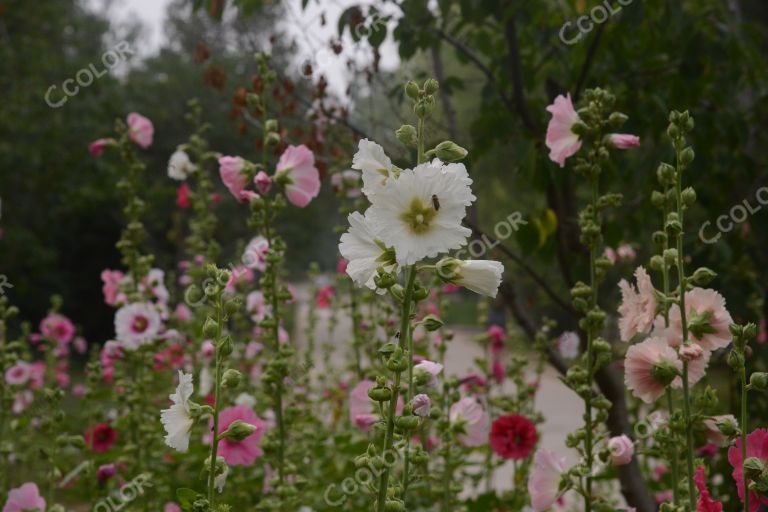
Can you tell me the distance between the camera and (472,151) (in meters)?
2.56

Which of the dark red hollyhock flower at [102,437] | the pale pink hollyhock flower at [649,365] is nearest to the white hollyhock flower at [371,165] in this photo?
the pale pink hollyhock flower at [649,365]

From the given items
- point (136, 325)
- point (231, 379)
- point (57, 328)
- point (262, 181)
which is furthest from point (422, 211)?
point (57, 328)

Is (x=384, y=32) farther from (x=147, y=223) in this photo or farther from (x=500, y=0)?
(x=147, y=223)

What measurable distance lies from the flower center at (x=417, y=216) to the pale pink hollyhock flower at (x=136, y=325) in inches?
60.0

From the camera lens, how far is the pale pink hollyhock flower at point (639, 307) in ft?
4.48

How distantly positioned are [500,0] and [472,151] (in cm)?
47

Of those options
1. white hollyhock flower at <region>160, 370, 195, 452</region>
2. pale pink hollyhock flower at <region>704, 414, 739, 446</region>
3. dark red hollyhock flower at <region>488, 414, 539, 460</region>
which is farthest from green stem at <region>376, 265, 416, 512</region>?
dark red hollyhock flower at <region>488, 414, 539, 460</region>

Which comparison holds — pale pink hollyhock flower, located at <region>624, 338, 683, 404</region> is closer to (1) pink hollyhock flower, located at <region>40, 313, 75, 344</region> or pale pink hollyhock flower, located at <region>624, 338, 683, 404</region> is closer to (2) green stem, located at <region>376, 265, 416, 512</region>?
(2) green stem, located at <region>376, 265, 416, 512</region>

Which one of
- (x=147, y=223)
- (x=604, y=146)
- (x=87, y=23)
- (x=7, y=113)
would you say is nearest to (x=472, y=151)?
(x=604, y=146)

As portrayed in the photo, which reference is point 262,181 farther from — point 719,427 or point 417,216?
point 719,427

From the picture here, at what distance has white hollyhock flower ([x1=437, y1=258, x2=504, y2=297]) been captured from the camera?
111cm

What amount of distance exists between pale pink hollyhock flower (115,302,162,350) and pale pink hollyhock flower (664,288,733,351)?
1.58 meters

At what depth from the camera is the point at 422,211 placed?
42.5 inches

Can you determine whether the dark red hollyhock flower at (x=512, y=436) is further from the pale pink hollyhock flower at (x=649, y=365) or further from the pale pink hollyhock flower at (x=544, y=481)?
the pale pink hollyhock flower at (x=649, y=365)
